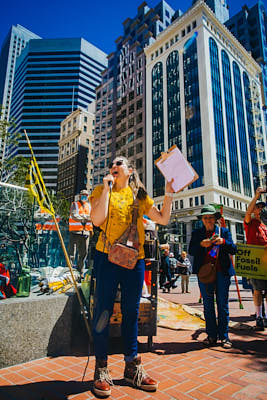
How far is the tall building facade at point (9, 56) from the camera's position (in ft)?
470

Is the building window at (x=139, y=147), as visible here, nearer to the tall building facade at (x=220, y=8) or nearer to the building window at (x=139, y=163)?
the building window at (x=139, y=163)

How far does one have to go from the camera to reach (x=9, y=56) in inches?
5778

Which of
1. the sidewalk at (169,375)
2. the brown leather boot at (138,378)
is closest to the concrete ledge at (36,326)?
the sidewalk at (169,375)

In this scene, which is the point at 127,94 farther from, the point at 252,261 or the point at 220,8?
the point at 252,261

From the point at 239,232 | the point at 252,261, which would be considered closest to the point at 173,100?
the point at 239,232

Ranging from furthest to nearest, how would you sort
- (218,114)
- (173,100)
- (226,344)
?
1. (173,100)
2. (218,114)
3. (226,344)

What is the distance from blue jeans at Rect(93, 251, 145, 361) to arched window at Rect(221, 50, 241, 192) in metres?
46.2

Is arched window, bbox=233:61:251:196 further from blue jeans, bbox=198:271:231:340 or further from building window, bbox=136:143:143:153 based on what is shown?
blue jeans, bbox=198:271:231:340

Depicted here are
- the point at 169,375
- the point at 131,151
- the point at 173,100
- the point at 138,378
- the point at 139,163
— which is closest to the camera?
the point at 138,378

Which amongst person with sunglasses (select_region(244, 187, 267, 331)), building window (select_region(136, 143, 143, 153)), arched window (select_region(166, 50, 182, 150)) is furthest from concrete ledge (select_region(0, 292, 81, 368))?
building window (select_region(136, 143, 143, 153))

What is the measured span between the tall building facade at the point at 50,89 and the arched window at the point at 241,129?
62.3m

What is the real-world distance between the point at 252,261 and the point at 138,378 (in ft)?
9.95

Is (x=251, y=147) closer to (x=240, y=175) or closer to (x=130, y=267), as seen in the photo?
(x=240, y=175)

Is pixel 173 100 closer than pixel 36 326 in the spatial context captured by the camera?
No
